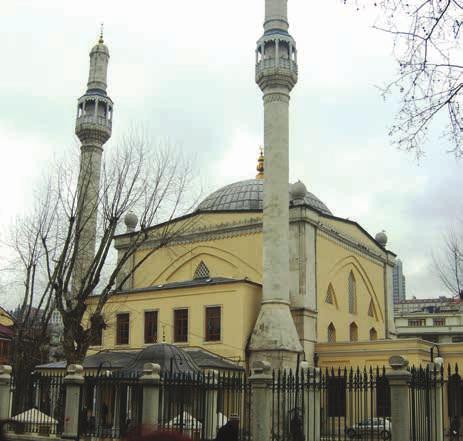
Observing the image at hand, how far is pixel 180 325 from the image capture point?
30.3 m

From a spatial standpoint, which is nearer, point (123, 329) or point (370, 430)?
point (370, 430)

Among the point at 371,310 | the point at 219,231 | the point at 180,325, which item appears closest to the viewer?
the point at 180,325

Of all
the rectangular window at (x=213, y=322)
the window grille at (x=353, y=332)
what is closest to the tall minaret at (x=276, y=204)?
the rectangular window at (x=213, y=322)

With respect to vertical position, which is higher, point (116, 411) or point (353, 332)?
point (353, 332)

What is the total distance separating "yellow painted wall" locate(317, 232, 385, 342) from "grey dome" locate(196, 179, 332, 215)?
127 inches

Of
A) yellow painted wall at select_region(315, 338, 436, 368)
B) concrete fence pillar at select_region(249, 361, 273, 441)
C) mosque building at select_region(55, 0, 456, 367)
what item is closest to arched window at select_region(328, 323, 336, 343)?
mosque building at select_region(55, 0, 456, 367)

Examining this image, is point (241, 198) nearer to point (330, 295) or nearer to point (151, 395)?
point (330, 295)

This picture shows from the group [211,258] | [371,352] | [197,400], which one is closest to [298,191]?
[211,258]

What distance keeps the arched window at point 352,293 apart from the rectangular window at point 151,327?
10158 millimetres

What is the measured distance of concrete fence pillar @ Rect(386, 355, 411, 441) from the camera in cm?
1323

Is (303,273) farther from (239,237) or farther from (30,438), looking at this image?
(30,438)

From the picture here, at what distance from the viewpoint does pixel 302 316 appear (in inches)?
1164

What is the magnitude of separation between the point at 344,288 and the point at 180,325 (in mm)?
8855

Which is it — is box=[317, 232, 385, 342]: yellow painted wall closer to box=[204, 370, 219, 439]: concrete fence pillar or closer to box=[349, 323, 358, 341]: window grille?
box=[349, 323, 358, 341]: window grille
